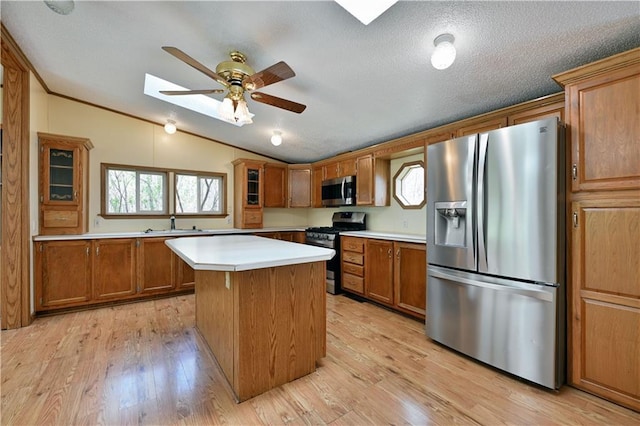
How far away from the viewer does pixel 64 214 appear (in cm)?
336

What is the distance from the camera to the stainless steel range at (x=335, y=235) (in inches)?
158

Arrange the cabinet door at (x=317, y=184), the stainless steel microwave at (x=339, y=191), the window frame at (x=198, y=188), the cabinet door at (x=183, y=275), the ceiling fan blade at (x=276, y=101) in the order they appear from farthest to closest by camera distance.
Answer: the cabinet door at (x=317, y=184)
the window frame at (x=198, y=188)
the stainless steel microwave at (x=339, y=191)
the cabinet door at (x=183, y=275)
the ceiling fan blade at (x=276, y=101)

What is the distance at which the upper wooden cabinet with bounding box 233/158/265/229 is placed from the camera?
4762 millimetres

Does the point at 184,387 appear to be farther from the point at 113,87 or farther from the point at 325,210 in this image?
the point at 325,210

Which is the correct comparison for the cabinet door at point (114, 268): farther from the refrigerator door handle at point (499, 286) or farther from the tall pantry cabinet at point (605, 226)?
the tall pantry cabinet at point (605, 226)

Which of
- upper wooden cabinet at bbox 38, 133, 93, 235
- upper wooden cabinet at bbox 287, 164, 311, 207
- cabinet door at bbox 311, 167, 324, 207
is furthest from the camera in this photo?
upper wooden cabinet at bbox 287, 164, 311, 207

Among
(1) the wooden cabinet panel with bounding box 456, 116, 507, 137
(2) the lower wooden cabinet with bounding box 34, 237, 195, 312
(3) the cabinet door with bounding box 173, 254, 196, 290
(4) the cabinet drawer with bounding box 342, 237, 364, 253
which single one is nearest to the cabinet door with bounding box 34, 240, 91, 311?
(2) the lower wooden cabinet with bounding box 34, 237, 195, 312

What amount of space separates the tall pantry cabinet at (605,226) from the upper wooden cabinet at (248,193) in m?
4.09

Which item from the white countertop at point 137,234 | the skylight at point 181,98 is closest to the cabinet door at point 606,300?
the skylight at point 181,98

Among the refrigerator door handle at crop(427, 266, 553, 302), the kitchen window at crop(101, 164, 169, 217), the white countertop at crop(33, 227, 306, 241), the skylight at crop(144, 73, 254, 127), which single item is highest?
the skylight at crop(144, 73, 254, 127)

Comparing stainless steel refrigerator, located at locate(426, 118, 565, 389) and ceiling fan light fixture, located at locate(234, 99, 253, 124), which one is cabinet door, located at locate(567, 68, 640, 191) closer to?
stainless steel refrigerator, located at locate(426, 118, 565, 389)

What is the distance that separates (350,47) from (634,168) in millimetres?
1927

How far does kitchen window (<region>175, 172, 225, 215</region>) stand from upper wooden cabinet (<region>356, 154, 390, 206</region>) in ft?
8.10

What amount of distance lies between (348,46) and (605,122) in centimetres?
172
